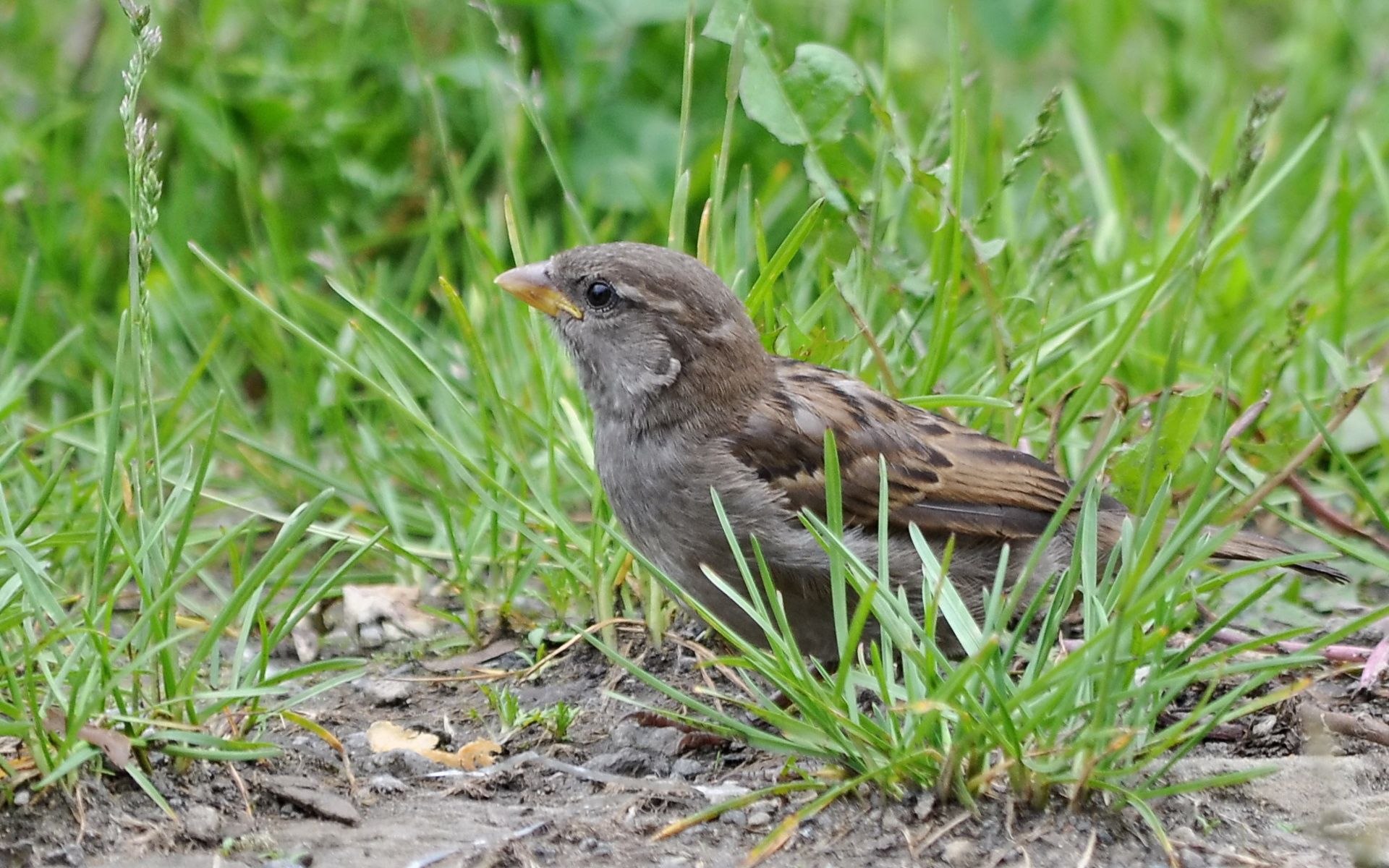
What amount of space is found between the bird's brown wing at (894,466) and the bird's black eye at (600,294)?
1.54 feet

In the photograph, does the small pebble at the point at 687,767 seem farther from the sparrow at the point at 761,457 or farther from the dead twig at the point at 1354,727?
the dead twig at the point at 1354,727

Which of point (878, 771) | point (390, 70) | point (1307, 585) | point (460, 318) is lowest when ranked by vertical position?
point (1307, 585)

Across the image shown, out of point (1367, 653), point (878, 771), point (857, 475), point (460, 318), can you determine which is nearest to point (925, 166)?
point (857, 475)

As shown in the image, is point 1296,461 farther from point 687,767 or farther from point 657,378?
point 657,378

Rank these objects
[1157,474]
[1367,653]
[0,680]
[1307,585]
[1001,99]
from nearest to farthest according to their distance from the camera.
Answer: [0,680] < [1367,653] < [1157,474] < [1307,585] < [1001,99]

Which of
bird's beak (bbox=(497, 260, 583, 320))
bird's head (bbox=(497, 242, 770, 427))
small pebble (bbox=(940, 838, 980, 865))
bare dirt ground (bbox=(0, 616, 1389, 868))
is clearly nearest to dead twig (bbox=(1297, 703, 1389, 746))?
bare dirt ground (bbox=(0, 616, 1389, 868))

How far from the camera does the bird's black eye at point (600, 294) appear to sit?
13.0 feet

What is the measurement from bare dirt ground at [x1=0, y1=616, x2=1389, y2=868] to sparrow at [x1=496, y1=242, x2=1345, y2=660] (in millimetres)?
465

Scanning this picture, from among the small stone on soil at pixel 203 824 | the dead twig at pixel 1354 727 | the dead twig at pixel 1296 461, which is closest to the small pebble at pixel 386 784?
the small stone on soil at pixel 203 824

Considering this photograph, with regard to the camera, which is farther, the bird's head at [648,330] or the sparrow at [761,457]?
the bird's head at [648,330]

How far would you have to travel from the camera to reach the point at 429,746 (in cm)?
332

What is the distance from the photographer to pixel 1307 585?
13.8ft

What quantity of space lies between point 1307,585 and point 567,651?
75.8 inches

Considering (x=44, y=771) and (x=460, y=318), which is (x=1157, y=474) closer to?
(x=460, y=318)
